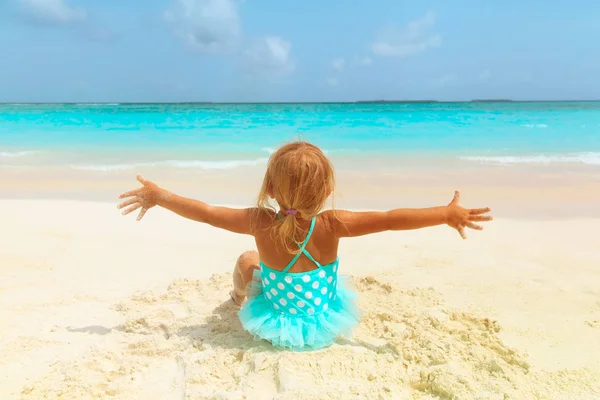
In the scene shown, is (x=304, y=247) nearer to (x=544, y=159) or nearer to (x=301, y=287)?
(x=301, y=287)

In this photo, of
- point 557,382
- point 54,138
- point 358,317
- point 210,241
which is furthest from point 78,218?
point 54,138

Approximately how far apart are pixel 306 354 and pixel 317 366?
11cm

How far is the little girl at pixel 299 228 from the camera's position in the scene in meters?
2.23

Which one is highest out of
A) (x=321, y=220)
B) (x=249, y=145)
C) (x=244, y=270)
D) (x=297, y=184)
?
(x=297, y=184)

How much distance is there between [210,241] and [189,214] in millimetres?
2122

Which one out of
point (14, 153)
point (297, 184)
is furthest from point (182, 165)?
point (297, 184)

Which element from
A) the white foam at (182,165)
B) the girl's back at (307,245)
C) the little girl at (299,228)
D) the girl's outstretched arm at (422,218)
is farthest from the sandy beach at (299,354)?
the white foam at (182,165)

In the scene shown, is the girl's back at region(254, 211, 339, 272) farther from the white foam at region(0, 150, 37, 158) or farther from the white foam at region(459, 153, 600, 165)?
the white foam at region(0, 150, 37, 158)

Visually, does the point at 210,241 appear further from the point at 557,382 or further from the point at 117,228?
the point at 557,382

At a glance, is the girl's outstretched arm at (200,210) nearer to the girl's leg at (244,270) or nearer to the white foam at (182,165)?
the girl's leg at (244,270)

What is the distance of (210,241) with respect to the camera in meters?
4.51

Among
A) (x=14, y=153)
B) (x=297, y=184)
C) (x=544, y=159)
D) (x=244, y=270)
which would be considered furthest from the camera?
(x=14, y=153)

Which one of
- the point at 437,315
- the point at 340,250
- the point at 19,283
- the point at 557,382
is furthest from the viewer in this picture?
the point at 340,250

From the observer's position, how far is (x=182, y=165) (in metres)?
9.36
